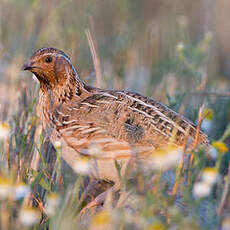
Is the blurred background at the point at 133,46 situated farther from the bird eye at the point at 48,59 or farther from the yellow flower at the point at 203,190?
the yellow flower at the point at 203,190

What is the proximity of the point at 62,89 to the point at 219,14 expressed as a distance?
602 cm

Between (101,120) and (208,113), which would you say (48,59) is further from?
(208,113)

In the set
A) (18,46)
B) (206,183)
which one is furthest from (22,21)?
(206,183)

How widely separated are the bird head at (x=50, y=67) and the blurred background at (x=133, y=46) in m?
0.34

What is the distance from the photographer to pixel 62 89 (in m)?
4.02

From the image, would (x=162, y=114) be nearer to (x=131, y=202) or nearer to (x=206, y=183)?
(x=131, y=202)

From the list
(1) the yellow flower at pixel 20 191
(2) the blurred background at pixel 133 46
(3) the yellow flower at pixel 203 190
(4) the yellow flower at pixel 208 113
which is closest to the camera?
(3) the yellow flower at pixel 203 190

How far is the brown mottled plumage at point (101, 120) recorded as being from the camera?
135 inches

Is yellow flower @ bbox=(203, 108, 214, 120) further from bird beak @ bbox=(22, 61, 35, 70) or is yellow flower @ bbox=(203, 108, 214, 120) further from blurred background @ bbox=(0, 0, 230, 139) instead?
bird beak @ bbox=(22, 61, 35, 70)

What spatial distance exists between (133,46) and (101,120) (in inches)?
151

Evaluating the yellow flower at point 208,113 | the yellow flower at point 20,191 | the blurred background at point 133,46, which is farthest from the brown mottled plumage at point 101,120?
the yellow flower at point 20,191

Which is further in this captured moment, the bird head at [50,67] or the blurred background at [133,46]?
the blurred background at [133,46]

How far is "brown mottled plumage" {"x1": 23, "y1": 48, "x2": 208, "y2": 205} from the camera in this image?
3.42m

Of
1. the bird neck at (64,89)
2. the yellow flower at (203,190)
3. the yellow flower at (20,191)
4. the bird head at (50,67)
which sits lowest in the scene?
the yellow flower at (20,191)
